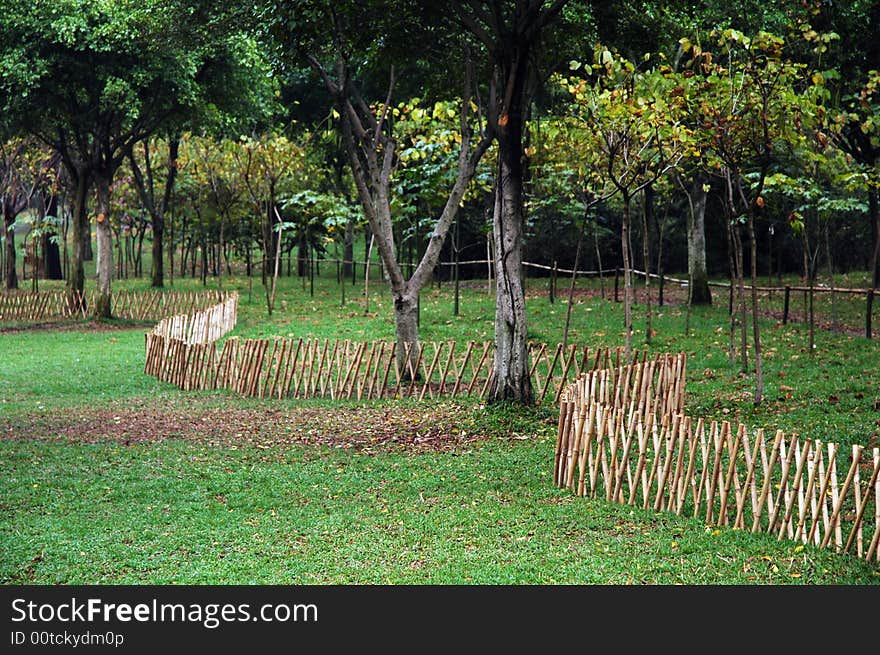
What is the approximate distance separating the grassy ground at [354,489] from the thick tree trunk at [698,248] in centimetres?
411

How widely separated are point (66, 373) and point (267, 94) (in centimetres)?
1080

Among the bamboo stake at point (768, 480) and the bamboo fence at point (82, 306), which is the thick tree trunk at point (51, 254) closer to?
the bamboo fence at point (82, 306)

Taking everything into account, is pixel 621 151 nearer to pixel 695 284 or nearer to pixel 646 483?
pixel 646 483

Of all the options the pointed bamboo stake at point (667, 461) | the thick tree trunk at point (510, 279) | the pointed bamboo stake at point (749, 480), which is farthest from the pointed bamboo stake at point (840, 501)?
the thick tree trunk at point (510, 279)

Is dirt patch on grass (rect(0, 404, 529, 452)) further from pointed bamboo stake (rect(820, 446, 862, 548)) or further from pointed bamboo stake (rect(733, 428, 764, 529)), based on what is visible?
pointed bamboo stake (rect(820, 446, 862, 548))

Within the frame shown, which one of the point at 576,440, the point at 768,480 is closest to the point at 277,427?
the point at 576,440

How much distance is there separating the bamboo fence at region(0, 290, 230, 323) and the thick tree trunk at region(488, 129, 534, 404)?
14187mm

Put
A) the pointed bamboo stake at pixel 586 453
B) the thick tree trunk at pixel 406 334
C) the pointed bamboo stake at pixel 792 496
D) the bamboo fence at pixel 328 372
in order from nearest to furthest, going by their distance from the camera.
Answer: the pointed bamboo stake at pixel 792 496, the pointed bamboo stake at pixel 586 453, the bamboo fence at pixel 328 372, the thick tree trunk at pixel 406 334

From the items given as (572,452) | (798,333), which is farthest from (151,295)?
(572,452)

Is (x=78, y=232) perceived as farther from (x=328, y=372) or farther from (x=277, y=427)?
(x=277, y=427)

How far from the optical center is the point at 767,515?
6863 millimetres

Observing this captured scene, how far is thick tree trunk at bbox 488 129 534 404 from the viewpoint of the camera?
35.6 feet

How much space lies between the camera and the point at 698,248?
19.6 meters

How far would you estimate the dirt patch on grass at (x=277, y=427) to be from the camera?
10477mm
